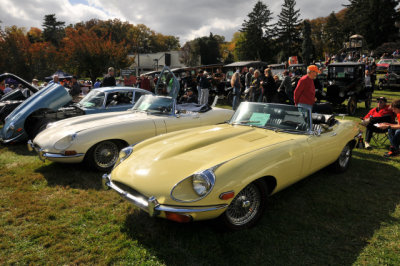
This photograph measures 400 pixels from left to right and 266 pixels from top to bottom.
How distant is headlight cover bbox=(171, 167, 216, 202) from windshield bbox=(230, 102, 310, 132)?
175cm

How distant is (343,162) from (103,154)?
4.35 meters

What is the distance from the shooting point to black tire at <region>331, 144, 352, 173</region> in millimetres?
4383

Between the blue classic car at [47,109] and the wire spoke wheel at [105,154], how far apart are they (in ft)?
6.96

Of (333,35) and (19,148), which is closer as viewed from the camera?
(19,148)

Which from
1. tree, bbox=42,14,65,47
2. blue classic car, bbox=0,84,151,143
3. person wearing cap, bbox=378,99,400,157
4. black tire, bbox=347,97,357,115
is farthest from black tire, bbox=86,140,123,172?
tree, bbox=42,14,65,47

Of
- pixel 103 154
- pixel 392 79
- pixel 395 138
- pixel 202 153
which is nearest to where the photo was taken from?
pixel 202 153

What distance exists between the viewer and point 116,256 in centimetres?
247

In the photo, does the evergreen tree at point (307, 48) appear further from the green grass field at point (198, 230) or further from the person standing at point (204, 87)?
the green grass field at point (198, 230)

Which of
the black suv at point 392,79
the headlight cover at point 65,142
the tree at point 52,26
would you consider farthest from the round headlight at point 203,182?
the tree at point 52,26

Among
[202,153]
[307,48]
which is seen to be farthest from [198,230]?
[307,48]

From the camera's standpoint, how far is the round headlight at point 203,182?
2.40 meters

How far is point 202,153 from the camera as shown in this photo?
2959 mm

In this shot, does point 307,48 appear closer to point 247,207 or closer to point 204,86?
point 204,86

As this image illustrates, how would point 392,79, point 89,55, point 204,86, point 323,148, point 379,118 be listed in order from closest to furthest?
point 323,148 < point 379,118 < point 204,86 < point 392,79 < point 89,55
